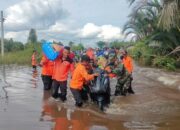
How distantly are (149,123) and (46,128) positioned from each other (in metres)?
2.27

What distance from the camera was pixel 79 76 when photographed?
9602 millimetres

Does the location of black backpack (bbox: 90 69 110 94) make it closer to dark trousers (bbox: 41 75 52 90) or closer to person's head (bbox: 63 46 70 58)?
person's head (bbox: 63 46 70 58)

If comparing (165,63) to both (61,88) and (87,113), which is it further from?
(87,113)

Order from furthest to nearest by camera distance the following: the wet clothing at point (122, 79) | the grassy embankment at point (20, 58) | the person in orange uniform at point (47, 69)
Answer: the grassy embankment at point (20, 58) < the person in orange uniform at point (47, 69) < the wet clothing at point (122, 79)

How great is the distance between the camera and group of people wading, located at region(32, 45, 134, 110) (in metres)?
9.66

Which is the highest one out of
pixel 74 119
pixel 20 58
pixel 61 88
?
pixel 20 58

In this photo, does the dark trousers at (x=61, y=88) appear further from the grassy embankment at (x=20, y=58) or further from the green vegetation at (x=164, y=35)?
the grassy embankment at (x=20, y=58)

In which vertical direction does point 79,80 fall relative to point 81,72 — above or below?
below

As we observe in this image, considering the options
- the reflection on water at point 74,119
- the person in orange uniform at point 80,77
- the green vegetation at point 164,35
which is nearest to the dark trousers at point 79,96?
the person in orange uniform at point 80,77

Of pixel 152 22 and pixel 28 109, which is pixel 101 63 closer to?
pixel 28 109

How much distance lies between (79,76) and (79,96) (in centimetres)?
62

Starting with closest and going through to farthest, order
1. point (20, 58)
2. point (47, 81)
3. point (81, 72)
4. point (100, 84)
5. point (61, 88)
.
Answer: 1. point (81, 72)
2. point (100, 84)
3. point (61, 88)
4. point (47, 81)
5. point (20, 58)

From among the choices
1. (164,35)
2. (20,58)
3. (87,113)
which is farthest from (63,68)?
(20,58)

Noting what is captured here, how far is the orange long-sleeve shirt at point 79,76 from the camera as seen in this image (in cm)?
929
